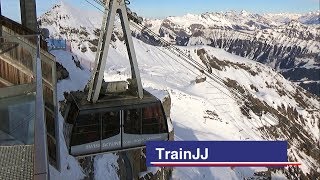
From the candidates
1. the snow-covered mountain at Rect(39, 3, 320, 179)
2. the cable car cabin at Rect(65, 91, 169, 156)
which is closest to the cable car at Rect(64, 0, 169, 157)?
the cable car cabin at Rect(65, 91, 169, 156)

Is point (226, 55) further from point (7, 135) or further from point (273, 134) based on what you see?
point (7, 135)

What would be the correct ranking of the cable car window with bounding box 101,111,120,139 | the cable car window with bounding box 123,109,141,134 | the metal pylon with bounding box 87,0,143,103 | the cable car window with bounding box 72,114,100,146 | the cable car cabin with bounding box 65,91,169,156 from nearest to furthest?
the cable car window with bounding box 72,114,100,146
the cable car cabin with bounding box 65,91,169,156
the cable car window with bounding box 101,111,120,139
the cable car window with bounding box 123,109,141,134
the metal pylon with bounding box 87,0,143,103

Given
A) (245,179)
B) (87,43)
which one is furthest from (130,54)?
(87,43)

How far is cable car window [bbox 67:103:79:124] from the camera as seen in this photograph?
607 inches

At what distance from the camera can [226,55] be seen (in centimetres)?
15862

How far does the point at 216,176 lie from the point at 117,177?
19499 mm

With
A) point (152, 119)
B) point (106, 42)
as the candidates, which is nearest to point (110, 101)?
point (152, 119)

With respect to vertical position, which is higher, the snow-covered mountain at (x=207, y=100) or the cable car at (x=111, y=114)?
the cable car at (x=111, y=114)

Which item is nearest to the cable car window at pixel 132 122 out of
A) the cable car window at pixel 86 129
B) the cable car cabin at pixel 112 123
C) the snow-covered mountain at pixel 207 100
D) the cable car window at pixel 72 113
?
the cable car cabin at pixel 112 123

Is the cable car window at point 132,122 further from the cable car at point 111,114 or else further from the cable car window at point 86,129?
the cable car window at point 86,129

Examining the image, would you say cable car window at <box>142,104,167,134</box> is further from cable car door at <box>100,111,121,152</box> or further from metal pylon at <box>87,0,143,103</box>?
cable car door at <box>100,111,121,152</box>

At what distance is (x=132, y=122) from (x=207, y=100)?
60143 mm

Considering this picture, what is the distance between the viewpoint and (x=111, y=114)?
51.7ft

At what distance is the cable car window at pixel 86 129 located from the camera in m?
15.1
